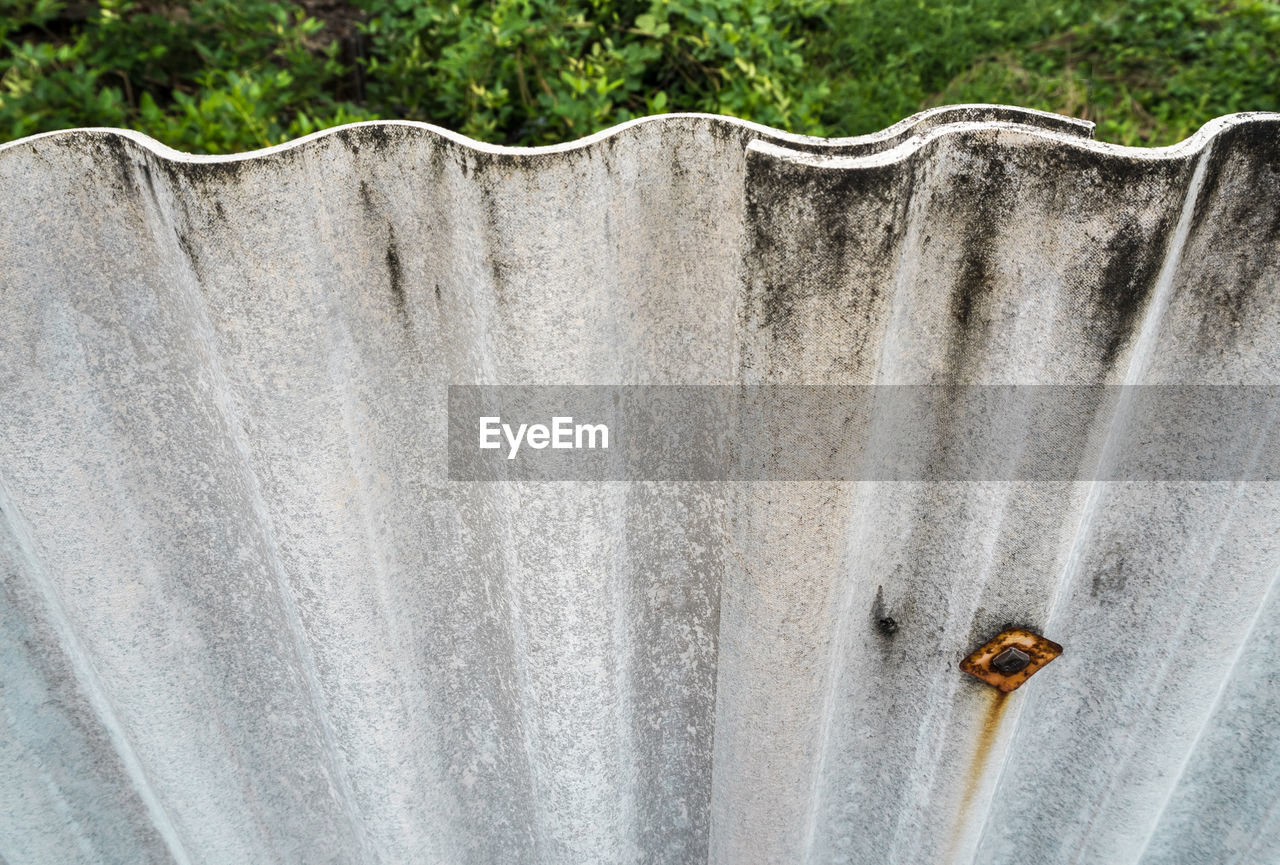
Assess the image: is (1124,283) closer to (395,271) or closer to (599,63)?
(395,271)

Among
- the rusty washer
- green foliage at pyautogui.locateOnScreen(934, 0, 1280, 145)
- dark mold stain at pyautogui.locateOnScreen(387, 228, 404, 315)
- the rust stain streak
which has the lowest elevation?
the rust stain streak

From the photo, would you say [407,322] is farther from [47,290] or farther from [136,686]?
[136,686]

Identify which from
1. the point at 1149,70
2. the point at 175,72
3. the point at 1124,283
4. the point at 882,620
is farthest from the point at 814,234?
the point at 1149,70

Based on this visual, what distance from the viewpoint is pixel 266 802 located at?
7.45ft

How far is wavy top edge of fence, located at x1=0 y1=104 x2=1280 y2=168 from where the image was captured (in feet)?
4.75

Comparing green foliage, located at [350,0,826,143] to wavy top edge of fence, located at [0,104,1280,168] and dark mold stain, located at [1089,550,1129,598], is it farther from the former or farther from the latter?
dark mold stain, located at [1089,550,1129,598]

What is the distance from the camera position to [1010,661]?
6.32 feet

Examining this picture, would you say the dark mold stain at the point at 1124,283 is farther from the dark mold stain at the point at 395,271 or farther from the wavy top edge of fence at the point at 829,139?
the dark mold stain at the point at 395,271

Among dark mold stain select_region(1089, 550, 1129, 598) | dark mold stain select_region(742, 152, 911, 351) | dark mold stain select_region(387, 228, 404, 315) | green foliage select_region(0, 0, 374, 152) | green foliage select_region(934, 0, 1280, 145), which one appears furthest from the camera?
green foliage select_region(934, 0, 1280, 145)

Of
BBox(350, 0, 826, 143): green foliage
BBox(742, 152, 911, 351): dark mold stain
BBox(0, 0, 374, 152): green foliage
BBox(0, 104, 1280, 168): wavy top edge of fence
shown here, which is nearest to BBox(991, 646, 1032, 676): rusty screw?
BBox(742, 152, 911, 351): dark mold stain

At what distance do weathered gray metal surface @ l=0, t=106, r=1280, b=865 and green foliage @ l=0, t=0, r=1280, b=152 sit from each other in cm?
107

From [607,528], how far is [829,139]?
32.6 inches

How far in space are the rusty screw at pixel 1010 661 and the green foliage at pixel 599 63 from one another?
160 cm

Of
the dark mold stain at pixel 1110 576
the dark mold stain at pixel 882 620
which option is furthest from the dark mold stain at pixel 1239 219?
the dark mold stain at pixel 882 620
